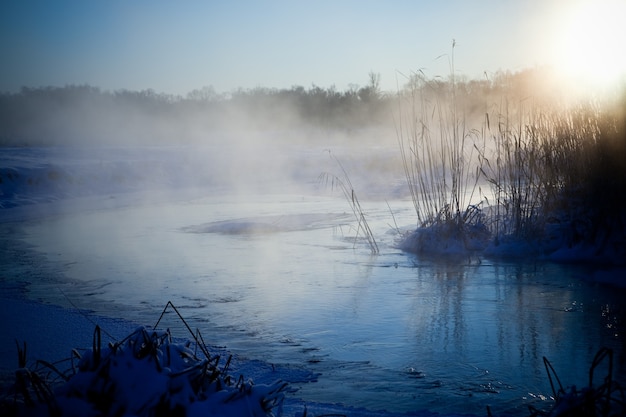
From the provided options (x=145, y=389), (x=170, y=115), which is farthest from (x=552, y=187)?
(x=170, y=115)

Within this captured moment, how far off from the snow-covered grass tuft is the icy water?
31.8 inches

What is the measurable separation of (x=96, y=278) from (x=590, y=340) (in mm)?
3973

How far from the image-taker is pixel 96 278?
520 cm

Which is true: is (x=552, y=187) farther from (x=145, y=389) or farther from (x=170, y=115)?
(x=170, y=115)

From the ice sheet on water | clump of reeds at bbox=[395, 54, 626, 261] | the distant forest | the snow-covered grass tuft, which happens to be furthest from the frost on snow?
the distant forest

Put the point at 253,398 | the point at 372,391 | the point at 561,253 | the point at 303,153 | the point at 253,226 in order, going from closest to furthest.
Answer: the point at 253,398 → the point at 372,391 → the point at 561,253 → the point at 253,226 → the point at 303,153

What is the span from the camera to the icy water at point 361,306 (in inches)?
112

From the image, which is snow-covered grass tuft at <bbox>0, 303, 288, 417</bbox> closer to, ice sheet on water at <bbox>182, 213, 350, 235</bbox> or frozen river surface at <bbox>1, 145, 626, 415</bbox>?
frozen river surface at <bbox>1, 145, 626, 415</bbox>

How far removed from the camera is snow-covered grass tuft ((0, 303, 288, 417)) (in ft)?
5.76

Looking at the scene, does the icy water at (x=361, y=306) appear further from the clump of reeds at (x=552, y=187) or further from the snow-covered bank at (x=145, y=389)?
the snow-covered bank at (x=145, y=389)

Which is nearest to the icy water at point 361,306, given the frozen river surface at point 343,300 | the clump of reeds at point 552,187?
the frozen river surface at point 343,300

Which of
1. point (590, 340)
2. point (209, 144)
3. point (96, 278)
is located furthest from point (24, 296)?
point (209, 144)

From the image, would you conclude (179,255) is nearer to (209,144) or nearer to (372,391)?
(372,391)

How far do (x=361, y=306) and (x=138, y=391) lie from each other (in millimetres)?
2601
